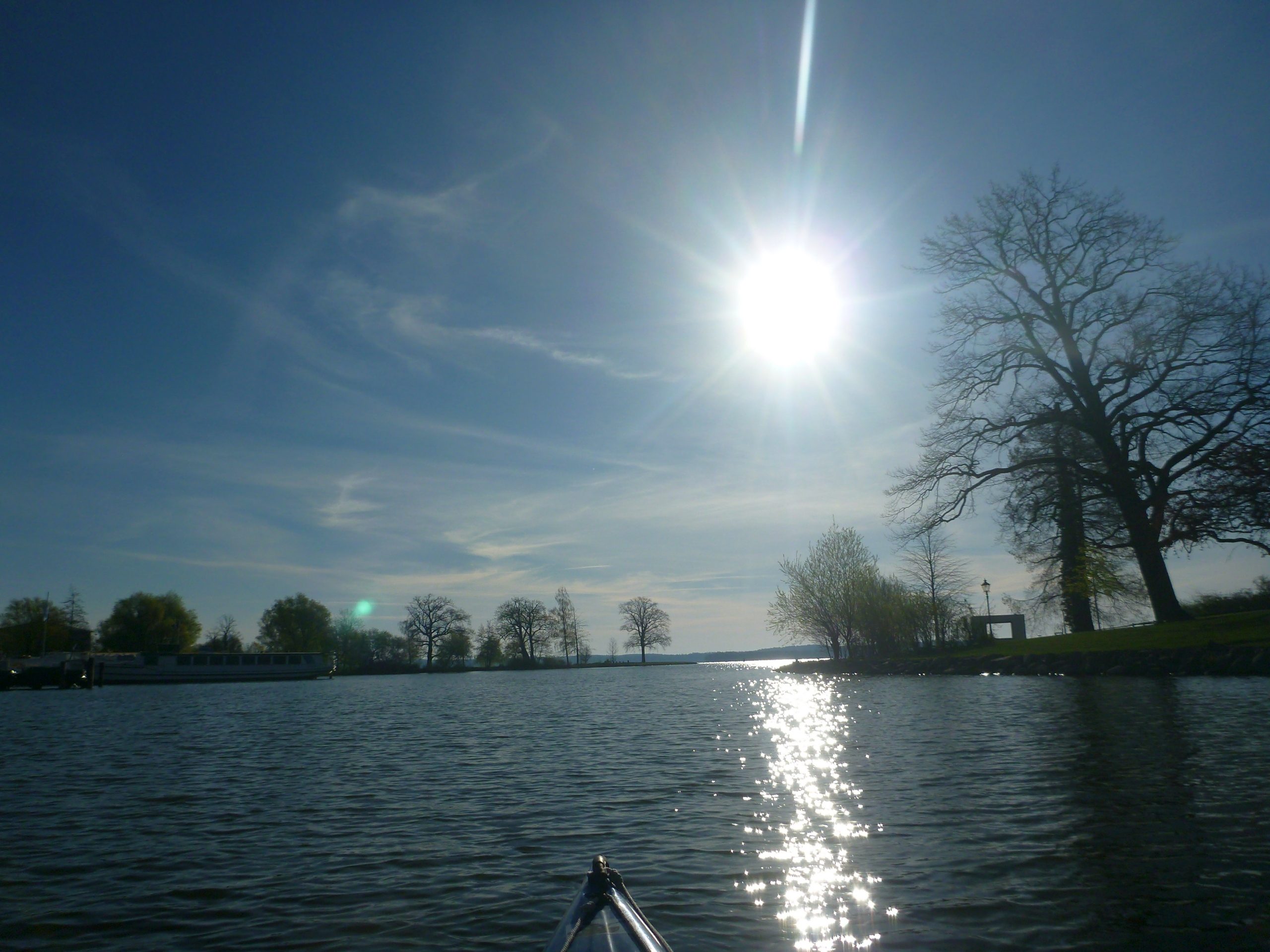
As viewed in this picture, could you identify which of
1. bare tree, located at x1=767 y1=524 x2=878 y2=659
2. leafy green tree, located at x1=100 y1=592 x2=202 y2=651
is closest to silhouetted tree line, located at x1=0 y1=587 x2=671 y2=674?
leafy green tree, located at x1=100 y1=592 x2=202 y2=651

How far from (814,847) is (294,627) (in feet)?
404

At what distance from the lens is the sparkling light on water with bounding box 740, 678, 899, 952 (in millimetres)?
6266

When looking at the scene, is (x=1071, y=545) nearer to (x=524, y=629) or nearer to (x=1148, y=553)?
(x=1148, y=553)

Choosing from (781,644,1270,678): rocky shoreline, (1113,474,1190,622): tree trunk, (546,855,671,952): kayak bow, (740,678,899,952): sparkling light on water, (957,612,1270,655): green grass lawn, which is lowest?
(740,678,899,952): sparkling light on water

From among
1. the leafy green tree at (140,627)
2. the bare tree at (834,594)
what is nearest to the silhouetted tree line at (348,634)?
the leafy green tree at (140,627)

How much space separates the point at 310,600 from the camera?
390 ft

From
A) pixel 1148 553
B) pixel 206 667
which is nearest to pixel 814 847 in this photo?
pixel 1148 553

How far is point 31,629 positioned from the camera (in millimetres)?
95688

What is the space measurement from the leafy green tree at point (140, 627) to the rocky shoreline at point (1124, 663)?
3891 inches

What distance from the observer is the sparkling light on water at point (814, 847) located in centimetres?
627

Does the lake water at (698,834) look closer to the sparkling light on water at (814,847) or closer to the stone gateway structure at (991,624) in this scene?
the sparkling light on water at (814,847)

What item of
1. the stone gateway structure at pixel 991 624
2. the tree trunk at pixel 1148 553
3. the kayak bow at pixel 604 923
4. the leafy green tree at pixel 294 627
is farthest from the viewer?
the leafy green tree at pixel 294 627

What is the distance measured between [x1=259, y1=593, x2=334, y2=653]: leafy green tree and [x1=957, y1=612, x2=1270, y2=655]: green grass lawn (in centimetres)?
10815

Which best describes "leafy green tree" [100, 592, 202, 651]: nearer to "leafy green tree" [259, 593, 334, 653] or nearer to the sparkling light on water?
"leafy green tree" [259, 593, 334, 653]
